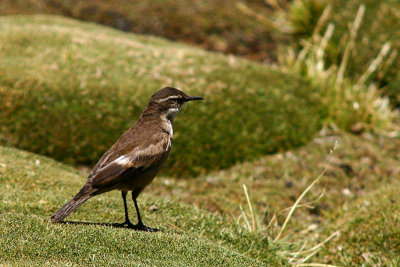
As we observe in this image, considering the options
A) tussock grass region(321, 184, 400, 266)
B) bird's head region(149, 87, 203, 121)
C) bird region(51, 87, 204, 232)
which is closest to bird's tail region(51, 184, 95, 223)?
bird region(51, 87, 204, 232)

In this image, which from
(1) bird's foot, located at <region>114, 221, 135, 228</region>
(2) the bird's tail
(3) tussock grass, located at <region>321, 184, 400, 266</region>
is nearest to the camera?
(2) the bird's tail

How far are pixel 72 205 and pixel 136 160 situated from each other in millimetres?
849

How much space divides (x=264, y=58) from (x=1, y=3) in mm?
7928

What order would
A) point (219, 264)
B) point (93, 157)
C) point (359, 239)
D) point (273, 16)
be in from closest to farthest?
point (219, 264)
point (359, 239)
point (93, 157)
point (273, 16)

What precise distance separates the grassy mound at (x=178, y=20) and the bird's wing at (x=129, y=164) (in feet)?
30.7

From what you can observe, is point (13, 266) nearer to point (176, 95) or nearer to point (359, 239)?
point (176, 95)

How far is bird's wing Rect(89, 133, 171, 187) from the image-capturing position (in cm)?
567

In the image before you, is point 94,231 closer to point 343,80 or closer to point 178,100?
point 178,100

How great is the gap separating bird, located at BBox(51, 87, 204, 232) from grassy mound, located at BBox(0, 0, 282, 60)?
8.73 m

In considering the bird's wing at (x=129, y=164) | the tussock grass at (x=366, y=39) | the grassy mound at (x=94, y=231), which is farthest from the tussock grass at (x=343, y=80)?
the bird's wing at (x=129, y=164)

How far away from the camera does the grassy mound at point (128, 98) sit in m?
9.70

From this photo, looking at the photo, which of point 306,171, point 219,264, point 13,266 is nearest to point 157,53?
point 306,171

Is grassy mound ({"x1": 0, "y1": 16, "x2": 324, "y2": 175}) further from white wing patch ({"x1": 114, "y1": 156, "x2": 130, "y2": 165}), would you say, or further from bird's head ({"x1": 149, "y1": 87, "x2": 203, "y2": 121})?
white wing patch ({"x1": 114, "y1": 156, "x2": 130, "y2": 165})

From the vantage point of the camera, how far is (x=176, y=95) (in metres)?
6.52
